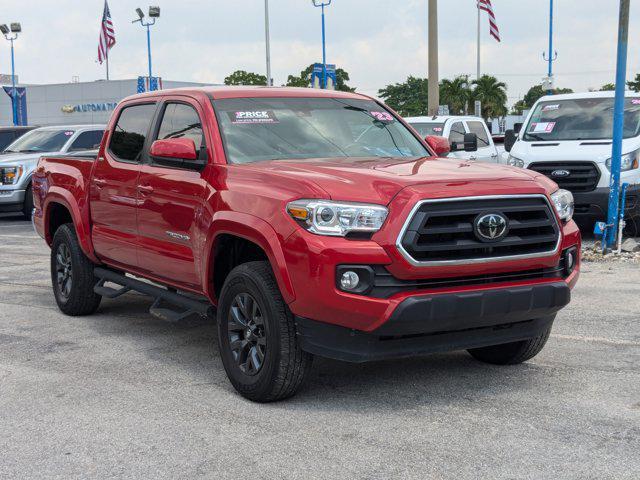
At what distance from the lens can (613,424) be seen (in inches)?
183

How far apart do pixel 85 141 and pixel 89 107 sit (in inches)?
2014

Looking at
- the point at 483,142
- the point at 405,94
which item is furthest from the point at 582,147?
the point at 405,94

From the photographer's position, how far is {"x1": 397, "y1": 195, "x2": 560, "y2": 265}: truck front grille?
4625 millimetres

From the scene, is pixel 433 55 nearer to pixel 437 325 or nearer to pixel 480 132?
pixel 480 132

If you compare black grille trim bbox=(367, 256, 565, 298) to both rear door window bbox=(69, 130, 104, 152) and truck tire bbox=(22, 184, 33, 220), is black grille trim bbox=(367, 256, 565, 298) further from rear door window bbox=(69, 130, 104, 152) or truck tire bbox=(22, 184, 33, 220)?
truck tire bbox=(22, 184, 33, 220)

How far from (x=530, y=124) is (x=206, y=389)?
33.3 ft

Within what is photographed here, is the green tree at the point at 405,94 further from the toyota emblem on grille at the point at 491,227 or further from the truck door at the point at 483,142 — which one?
the toyota emblem on grille at the point at 491,227

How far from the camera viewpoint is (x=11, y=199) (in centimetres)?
1788

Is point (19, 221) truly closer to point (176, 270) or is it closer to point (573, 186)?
point (573, 186)

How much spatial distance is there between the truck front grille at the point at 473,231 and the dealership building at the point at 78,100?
2402 inches

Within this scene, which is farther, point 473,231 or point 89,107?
point 89,107

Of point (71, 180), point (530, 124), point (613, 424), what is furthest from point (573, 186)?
point (613, 424)

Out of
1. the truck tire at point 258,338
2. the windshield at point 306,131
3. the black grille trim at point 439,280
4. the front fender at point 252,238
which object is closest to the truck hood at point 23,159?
the windshield at point 306,131

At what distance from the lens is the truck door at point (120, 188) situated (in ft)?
21.8
